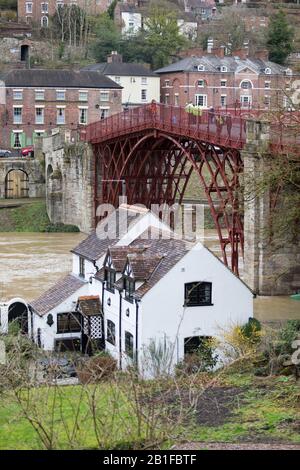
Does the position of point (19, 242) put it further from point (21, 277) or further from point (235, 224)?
point (235, 224)

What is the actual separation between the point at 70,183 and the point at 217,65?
25.4 metres

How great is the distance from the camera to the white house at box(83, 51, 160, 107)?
3354 inches

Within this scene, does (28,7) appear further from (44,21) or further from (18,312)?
(18,312)

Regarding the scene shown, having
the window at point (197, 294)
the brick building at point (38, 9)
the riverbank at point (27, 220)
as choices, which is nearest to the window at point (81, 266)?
the window at point (197, 294)

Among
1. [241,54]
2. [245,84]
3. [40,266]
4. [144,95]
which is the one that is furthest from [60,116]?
[40,266]

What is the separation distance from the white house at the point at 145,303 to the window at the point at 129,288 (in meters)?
0.02

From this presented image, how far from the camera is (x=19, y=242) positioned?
189 feet

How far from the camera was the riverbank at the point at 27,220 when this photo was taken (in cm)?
6275

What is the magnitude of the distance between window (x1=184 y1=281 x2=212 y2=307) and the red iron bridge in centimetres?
629

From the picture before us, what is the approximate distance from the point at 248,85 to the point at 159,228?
57.6 metres

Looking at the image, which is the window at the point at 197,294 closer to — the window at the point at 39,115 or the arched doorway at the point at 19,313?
the arched doorway at the point at 19,313

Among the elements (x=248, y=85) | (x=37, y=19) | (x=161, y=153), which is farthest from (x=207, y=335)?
(x=37, y=19)

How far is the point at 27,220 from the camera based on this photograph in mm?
64188

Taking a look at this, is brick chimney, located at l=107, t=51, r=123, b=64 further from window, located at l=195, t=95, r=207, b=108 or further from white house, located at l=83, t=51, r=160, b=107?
window, located at l=195, t=95, r=207, b=108
